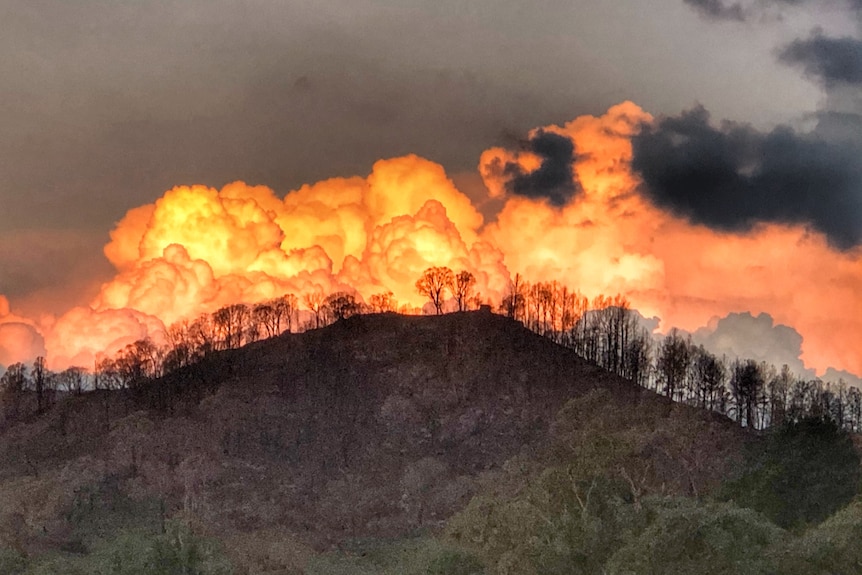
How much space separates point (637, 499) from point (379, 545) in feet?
233

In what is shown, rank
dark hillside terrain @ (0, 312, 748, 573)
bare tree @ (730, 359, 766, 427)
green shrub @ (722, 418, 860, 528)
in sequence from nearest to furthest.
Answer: green shrub @ (722, 418, 860, 528) < dark hillside terrain @ (0, 312, 748, 573) < bare tree @ (730, 359, 766, 427)

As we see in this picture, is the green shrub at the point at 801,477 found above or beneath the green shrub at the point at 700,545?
above

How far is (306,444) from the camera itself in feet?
579

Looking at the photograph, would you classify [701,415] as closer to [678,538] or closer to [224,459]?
[224,459]

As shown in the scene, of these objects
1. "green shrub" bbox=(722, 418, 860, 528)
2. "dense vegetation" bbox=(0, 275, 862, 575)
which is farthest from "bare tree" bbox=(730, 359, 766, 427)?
"green shrub" bbox=(722, 418, 860, 528)

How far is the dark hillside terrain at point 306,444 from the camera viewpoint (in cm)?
13650

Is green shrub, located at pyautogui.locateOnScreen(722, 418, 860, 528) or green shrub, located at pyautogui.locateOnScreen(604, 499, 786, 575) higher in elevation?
green shrub, located at pyautogui.locateOnScreen(722, 418, 860, 528)

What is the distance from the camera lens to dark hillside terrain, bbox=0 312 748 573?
136500 millimetres

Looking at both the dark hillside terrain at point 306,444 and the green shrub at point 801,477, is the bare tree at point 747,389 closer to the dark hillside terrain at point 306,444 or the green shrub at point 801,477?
the dark hillside terrain at point 306,444

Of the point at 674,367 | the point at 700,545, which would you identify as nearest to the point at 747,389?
the point at 674,367

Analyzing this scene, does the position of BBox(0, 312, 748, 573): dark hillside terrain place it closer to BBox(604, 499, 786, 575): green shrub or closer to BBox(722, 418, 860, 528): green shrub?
BBox(722, 418, 860, 528): green shrub

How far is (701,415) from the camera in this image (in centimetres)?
16588

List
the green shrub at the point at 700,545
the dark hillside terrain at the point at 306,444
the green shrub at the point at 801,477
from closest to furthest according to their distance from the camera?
the green shrub at the point at 700,545, the green shrub at the point at 801,477, the dark hillside terrain at the point at 306,444

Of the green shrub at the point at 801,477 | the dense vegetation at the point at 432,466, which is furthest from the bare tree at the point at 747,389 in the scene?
the green shrub at the point at 801,477
